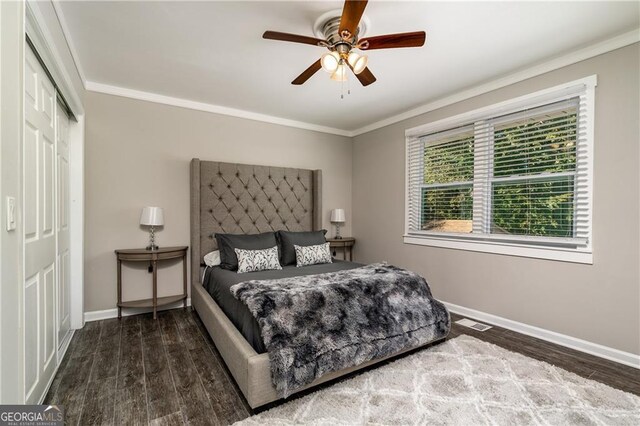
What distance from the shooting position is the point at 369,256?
4781 millimetres

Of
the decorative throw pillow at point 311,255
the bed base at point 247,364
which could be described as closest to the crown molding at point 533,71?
the decorative throw pillow at point 311,255

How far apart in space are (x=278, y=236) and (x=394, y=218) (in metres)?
1.70

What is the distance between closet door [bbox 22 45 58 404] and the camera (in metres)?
1.66

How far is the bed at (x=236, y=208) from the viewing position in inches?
113

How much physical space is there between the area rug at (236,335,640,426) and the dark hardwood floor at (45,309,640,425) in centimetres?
27

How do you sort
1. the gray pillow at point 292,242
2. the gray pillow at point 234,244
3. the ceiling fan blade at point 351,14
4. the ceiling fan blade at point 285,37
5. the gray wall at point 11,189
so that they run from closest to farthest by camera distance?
the gray wall at point 11,189
the ceiling fan blade at point 351,14
the ceiling fan blade at point 285,37
the gray pillow at point 234,244
the gray pillow at point 292,242

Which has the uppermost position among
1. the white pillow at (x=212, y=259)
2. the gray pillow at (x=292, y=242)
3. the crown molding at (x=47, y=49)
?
the crown molding at (x=47, y=49)

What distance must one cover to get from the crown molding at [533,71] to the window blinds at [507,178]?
0.96ft

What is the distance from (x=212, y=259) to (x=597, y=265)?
12.4 feet

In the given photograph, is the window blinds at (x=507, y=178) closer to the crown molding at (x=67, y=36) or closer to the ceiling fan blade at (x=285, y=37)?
the ceiling fan blade at (x=285, y=37)

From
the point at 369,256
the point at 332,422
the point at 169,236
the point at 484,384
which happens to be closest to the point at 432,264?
the point at 369,256

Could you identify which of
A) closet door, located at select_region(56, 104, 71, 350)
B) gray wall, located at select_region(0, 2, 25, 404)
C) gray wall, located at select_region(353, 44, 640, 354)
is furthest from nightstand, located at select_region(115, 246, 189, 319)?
gray wall, located at select_region(353, 44, 640, 354)

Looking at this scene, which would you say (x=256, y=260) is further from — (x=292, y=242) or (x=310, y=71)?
(x=310, y=71)

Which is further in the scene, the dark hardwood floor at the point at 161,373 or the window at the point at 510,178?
the window at the point at 510,178
